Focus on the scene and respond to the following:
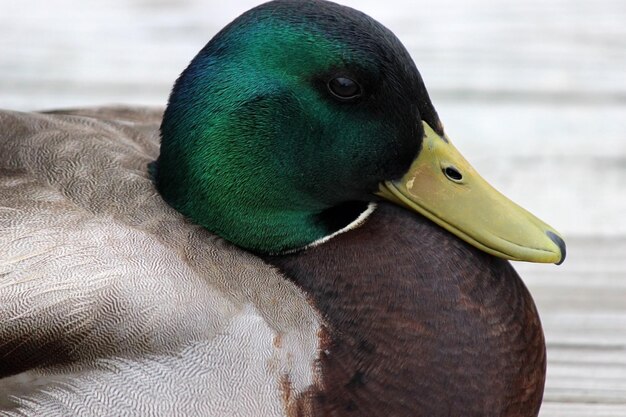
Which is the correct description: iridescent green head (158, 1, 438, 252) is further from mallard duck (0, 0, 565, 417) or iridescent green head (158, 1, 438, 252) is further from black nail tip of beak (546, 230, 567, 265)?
black nail tip of beak (546, 230, 567, 265)

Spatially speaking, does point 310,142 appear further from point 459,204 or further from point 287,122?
point 459,204

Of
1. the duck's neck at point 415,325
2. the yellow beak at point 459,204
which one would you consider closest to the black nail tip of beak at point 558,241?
the yellow beak at point 459,204

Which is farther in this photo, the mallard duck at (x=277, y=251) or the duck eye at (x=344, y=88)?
the duck eye at (x=344, y=88)

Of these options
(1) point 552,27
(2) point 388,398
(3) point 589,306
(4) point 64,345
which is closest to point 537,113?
(1) point 552,27

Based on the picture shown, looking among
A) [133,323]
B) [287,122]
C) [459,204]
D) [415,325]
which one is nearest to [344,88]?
[287,122]

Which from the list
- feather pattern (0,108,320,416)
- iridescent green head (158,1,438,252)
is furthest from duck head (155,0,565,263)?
feather pattern (0,108,320,416)

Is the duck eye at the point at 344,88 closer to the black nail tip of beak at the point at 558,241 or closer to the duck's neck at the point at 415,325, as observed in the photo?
the duck's neck at the point at 415,325

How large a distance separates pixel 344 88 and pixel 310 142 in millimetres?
107

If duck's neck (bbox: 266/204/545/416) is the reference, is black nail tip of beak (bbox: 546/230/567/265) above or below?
above

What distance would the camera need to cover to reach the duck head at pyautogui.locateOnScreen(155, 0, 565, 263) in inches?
78.0

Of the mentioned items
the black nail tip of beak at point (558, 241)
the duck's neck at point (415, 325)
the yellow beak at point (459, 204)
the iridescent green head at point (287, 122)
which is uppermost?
the iridescent green head at point (287, 122)

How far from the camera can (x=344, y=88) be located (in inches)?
78.3

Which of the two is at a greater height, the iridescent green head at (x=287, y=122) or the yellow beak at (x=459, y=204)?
the iridescent green head at (x=287, y=122)

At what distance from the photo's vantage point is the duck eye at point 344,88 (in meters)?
1.98
